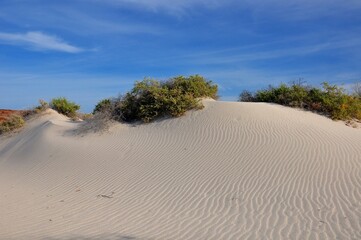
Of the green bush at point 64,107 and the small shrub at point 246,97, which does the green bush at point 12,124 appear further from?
the small shrub at point 246,97

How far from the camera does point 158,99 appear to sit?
51.7 feet

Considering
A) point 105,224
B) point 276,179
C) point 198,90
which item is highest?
point 198,90

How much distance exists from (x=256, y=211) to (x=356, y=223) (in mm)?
1843

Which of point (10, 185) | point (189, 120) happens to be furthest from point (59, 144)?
point (189, 120)

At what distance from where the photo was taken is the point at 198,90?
16734 mm

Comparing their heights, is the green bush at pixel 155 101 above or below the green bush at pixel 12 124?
above

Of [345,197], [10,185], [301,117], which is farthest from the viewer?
[301,117]

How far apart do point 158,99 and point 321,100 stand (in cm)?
705

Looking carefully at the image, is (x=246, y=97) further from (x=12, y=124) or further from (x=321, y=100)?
(x=12, y=124)

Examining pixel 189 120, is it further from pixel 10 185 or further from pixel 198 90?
pixel 10 185

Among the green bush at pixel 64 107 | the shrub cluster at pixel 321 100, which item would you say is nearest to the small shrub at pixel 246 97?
the shrub cluster at pixel 321 100

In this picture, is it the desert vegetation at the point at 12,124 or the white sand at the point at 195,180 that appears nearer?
the white sand at the point at 195,180

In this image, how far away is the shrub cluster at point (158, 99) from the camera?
15633 mm

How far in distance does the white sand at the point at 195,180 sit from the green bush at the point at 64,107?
20.0 ft
